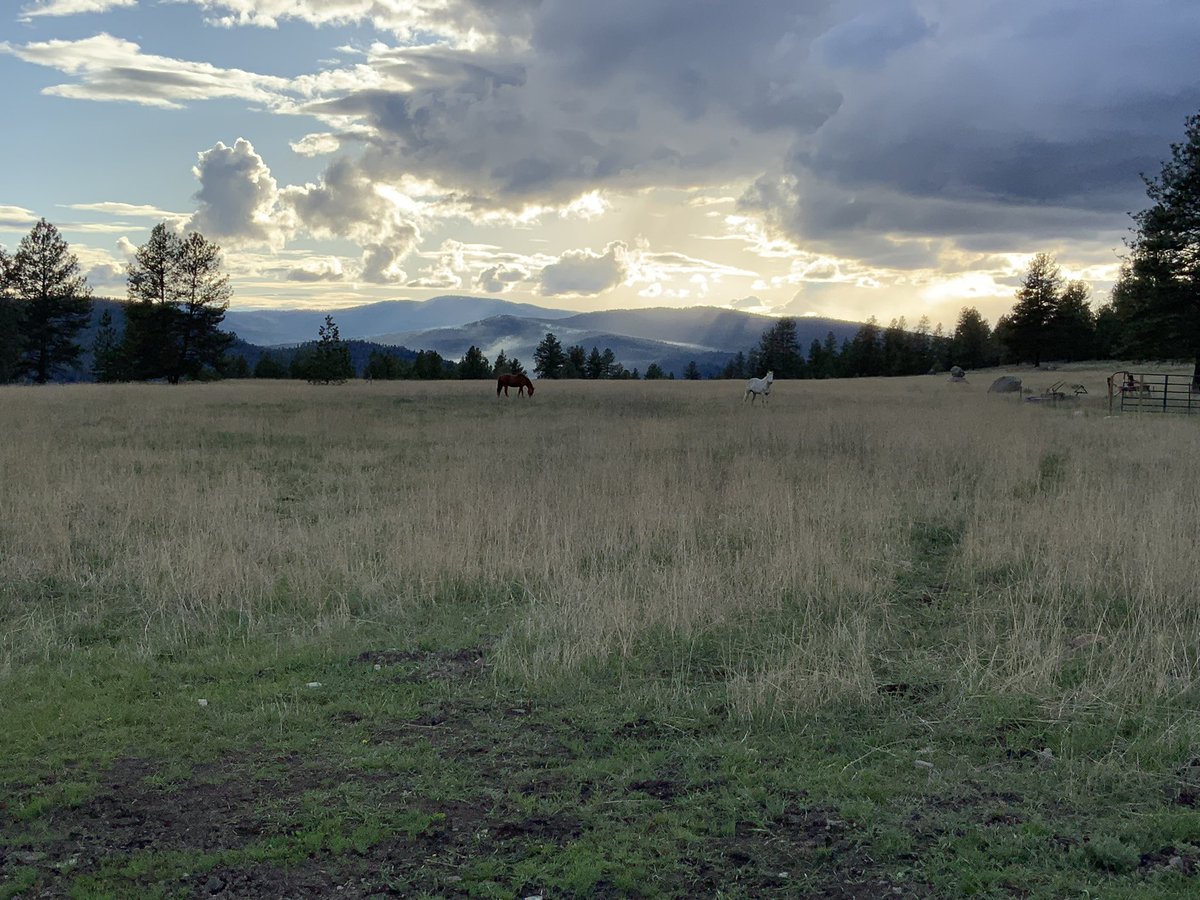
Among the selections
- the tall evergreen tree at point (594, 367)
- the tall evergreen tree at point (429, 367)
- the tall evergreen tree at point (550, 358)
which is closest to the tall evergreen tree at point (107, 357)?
the tall evergreen tree at point (429, 367)

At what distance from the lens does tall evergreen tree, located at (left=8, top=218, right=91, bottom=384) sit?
65375 mm

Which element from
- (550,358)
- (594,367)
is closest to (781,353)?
(594,367)

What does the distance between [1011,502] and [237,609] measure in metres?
11.7

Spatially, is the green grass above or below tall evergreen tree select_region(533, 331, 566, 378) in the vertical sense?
below

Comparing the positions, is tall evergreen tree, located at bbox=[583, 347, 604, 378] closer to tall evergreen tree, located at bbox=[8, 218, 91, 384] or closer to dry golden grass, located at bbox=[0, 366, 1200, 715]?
tall evergreen tree, located at bbox=[8, 218, 91, 384]

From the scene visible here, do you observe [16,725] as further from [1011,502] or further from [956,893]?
[1011,502]

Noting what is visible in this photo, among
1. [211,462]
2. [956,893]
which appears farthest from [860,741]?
[211,462]

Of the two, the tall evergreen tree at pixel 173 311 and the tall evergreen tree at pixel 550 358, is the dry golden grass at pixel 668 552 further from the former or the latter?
the tall evergreen tree at pixel 550 358

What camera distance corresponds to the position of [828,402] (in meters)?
39.8

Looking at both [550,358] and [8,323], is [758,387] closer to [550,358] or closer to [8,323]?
[8,323]

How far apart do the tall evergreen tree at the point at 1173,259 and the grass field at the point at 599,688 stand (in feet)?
85.8

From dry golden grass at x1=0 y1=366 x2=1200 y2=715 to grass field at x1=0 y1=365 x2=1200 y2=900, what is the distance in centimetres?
7

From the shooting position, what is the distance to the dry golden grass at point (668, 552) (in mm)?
7785

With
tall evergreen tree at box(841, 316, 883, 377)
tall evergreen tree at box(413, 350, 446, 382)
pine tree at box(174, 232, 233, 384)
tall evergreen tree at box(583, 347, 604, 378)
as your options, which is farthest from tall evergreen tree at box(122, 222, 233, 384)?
tall evergreen tree at box(841, 316, 883, 377)
